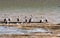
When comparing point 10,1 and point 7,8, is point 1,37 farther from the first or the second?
point 10,1

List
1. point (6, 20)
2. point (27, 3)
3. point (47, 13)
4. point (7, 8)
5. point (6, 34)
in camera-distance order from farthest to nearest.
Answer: point (27, 3) < point (7, 8) < point (47, 13) < point (6, 20) < point (6, 34)

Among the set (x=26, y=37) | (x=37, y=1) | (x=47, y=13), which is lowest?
(x=26, y=37)

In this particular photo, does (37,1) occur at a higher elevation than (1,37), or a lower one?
higher

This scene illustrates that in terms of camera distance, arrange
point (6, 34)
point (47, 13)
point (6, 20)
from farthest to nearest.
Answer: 1. point (47, 13)
2. point (6, 20)
3. point (6, 34)

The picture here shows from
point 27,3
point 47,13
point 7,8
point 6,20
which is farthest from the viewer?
point 27,3

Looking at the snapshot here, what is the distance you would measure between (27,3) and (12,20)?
0.38 meters

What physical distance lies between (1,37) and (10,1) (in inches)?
22.2

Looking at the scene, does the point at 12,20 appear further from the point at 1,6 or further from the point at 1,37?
the point at 1,6

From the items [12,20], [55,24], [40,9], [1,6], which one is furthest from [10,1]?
[55,24]

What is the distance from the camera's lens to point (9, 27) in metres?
0.81

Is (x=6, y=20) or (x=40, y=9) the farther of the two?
(x=40, y=9)

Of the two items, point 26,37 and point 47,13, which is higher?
point 47,13

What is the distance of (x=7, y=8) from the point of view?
1.11 meters

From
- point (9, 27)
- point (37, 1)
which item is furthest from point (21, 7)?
point (9, 27)
